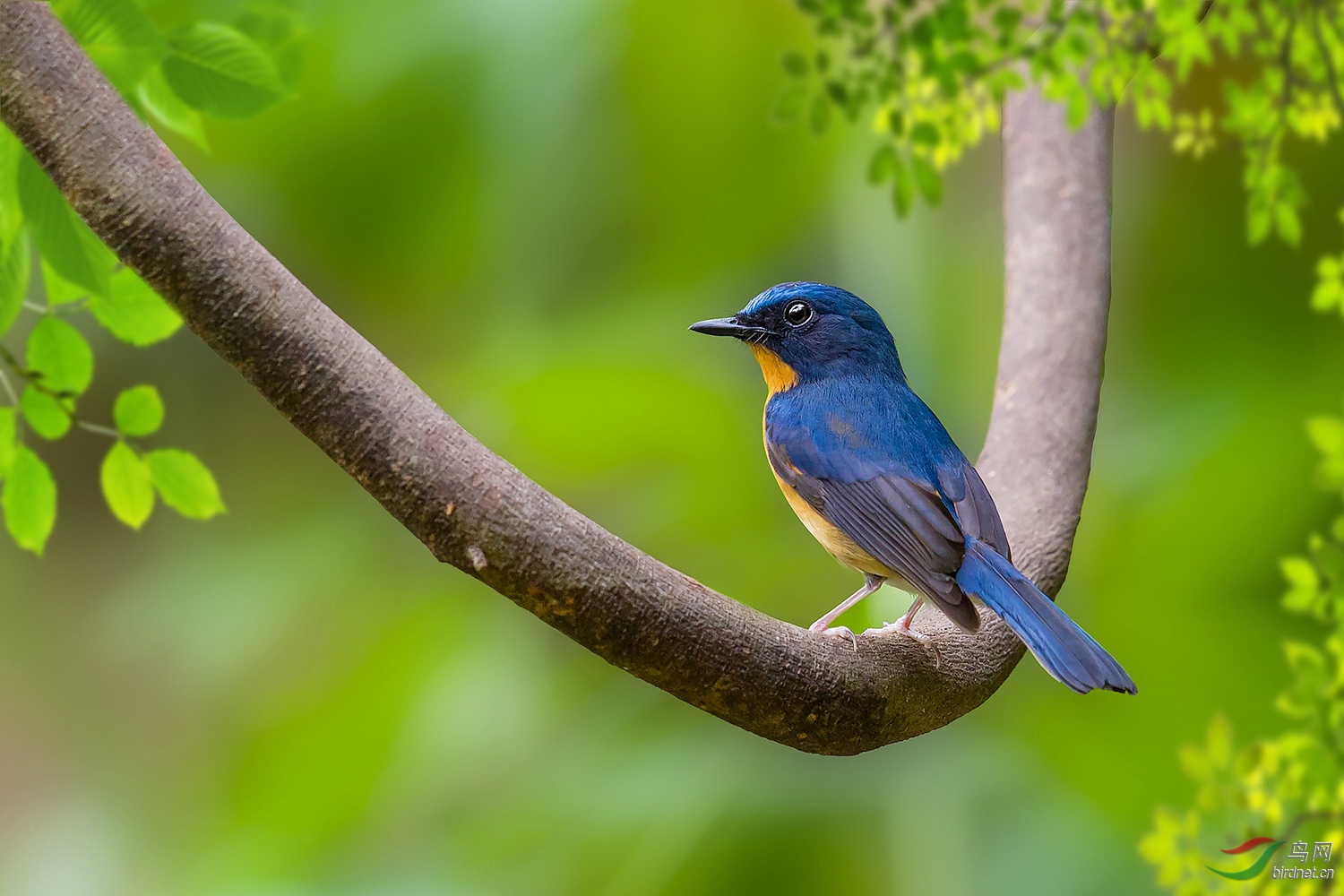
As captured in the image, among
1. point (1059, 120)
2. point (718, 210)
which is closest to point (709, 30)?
point (718, 210)

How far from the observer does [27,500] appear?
1669 millimetres

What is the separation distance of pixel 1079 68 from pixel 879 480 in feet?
4.20

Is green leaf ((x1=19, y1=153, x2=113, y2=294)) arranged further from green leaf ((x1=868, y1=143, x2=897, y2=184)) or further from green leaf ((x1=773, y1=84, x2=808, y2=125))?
green leaf ((x1=868, y1=143, x2=897, y2=184))

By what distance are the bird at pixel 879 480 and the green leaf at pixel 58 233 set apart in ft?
3.37

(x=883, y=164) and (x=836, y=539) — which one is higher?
(x=883, y=164)

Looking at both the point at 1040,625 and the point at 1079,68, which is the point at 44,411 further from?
the point at 1079,68

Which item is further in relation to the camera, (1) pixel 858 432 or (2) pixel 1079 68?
(2) pixel 1079 68

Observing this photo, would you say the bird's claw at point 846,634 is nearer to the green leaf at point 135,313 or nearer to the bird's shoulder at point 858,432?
the bird's shoulder at point 858,432

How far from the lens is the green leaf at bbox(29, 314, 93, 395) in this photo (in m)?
1.69

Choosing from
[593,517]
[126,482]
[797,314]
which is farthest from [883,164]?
[593,517]

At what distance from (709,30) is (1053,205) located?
8.12 ft

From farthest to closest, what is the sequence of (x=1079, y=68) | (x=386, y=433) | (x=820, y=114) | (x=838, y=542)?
(x=1079, y=68) < (x=820, y=114) < (x=838, y=542) < (x=386, y=433)

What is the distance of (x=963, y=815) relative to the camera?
12.0 ft

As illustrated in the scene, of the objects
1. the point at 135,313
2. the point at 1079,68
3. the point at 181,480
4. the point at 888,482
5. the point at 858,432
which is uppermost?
the point at 1079,68
